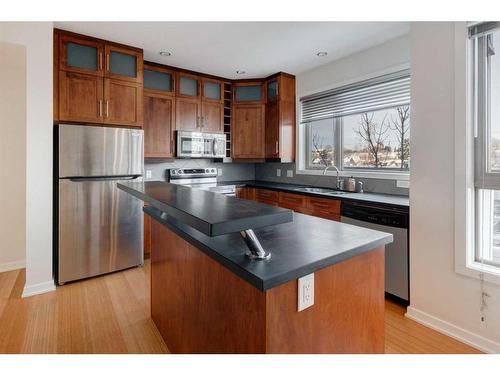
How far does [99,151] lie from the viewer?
119 inches

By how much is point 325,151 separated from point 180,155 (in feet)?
6.67

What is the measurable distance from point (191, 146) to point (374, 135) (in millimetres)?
2395

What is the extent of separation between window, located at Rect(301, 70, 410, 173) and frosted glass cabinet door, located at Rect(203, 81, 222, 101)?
126 centimetres

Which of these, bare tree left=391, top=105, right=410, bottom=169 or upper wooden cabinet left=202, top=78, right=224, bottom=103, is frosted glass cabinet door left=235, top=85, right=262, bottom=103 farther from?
bare tree left=391, top=105, right=410, bottom=169

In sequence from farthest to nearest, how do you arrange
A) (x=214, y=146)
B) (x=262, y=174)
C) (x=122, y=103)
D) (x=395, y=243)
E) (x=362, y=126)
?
(x=262, y=174) < (x=214, y=146) < (x=362, y=126) < (x=122, y=103) < (x=395, y=243)

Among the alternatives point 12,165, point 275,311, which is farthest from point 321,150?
point 12,165

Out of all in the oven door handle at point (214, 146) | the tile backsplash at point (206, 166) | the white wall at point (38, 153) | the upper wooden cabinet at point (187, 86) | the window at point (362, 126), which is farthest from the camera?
the oven door handle at point (214, 146)

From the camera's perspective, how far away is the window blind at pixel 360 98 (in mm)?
3051

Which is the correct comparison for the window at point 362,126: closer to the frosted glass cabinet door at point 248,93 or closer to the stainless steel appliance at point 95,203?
the frosted glass cabinet door at point 248,93

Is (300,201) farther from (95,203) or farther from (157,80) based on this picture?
(157,80)

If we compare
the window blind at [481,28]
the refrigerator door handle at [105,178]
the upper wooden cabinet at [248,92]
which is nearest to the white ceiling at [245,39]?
the upper wooden cabinet at [248,92]

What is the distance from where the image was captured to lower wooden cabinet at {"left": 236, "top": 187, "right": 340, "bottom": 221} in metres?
3.09

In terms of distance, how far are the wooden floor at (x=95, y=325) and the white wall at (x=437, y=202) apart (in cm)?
16
